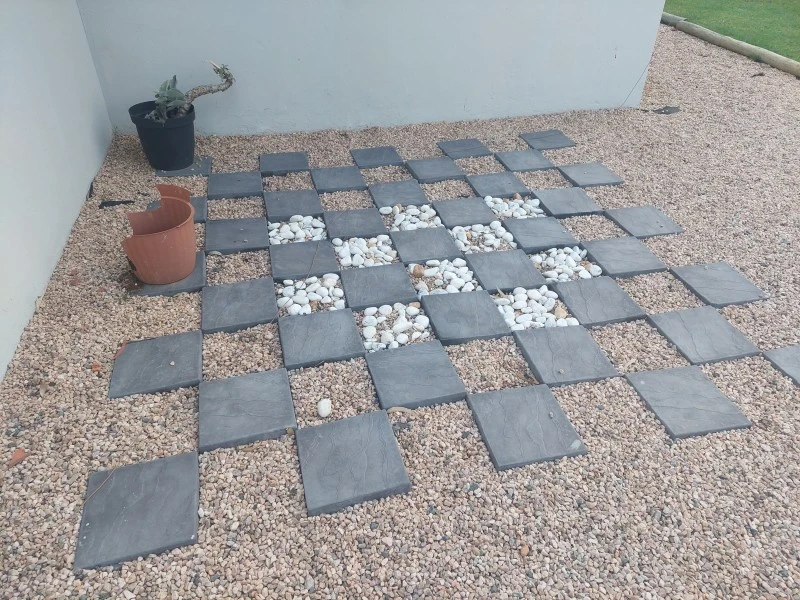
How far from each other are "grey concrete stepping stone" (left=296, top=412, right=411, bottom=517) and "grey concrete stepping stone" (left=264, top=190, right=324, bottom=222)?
166cm

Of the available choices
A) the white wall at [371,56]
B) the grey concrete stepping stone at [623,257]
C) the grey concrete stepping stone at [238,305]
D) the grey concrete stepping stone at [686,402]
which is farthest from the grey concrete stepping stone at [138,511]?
the white wall at [371,56]

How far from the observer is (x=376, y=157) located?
4043 mm

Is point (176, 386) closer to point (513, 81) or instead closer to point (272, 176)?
point (272, 176)

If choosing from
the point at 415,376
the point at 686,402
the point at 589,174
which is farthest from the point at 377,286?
the point at 589,174

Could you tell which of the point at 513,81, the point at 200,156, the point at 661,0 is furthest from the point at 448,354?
the point at 661,0

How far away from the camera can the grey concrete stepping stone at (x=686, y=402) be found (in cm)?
203

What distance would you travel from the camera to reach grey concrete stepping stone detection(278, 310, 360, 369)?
2.29 meters

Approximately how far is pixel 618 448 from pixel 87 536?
Answer: 1.72 metres

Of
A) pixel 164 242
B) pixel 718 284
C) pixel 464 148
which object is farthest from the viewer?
pixel 464 148

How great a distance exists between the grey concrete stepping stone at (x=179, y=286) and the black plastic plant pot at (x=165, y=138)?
1325 mm

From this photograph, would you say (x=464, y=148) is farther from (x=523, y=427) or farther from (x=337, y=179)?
(x=523, y=427)

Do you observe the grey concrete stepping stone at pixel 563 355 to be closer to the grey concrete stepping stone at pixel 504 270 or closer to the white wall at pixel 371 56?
the grey concrete stepping stone at pixel 504 270

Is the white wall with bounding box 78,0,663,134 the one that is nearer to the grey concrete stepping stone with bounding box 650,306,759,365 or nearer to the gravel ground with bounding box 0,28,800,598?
the gravel ground with bounding box 0,28,800,598

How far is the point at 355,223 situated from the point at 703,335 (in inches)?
73.8
